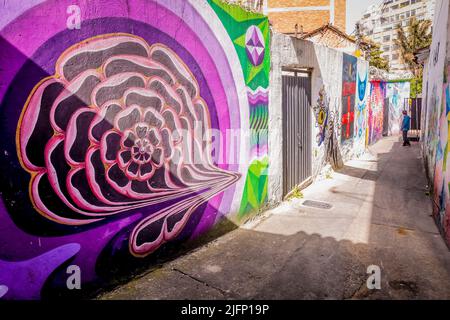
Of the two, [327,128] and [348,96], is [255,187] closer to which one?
[327,128]

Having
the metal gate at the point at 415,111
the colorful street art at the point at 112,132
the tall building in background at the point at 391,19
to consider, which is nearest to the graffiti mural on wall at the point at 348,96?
the colorful street art at the point at 112,132

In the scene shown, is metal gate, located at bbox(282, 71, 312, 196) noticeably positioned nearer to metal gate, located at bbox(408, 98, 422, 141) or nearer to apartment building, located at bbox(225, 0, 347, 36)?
metal gate, located at bbox(408, 98, 422, 141)

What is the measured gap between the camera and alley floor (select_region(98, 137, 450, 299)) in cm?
330

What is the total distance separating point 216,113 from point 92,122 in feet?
5.86

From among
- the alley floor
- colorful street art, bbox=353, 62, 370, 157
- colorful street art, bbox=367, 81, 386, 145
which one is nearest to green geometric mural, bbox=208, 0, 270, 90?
the alley floor

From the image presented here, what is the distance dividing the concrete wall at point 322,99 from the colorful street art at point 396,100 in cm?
783

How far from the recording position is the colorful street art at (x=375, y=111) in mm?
14320

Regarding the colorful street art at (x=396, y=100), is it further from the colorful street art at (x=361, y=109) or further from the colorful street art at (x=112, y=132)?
the colorful street art at (x=112, y=132)

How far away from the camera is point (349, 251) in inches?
166

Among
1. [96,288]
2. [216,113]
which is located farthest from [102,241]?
[216,113]

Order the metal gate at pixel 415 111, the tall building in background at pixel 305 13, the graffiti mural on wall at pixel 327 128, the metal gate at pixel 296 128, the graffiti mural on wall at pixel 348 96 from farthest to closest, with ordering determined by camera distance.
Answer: the tall building in background at pixel 305 13
the metal gate at pixel 415 111
the graffiti mural on wall at pixel 348 96
the graffiti mural on wall at pixel 327 128
the metal gate at pixel 296 128

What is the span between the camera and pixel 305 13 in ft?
88.4

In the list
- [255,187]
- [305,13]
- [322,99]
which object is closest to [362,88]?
[322,99]

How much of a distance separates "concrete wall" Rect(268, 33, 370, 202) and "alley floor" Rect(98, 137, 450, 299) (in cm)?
111
